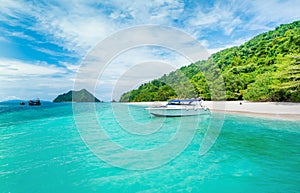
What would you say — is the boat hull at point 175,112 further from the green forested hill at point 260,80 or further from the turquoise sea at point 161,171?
the turquoise sea at point 161,171

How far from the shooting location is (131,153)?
848 centimetres

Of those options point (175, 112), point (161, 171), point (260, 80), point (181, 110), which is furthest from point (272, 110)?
point (161, 171)

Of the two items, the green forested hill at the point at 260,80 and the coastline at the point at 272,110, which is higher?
the green forested hill at the point at 260,80

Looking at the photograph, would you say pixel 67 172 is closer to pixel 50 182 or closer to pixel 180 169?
pixel 50 182

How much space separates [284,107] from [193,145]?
17458 millimetres

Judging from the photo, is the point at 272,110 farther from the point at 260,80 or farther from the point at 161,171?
the point at 161,171

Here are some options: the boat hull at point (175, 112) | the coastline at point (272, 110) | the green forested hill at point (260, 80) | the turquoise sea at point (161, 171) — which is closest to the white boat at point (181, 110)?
the boat hull at point (175, 112)

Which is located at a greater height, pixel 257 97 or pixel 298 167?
pixel 257 97

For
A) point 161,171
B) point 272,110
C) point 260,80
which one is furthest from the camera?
point 260,80

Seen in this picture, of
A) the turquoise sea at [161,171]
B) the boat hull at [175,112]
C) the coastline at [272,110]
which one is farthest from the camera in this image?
the boat hull at [175,112]

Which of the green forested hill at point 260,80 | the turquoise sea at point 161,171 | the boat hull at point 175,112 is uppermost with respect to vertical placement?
the green forested hill at point 260,80

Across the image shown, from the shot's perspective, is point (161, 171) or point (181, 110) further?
point (181, 110)

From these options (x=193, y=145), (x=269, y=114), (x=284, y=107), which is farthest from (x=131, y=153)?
(x=284, y=107)

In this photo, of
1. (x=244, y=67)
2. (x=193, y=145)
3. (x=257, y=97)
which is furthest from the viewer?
(x=244, y=67)
